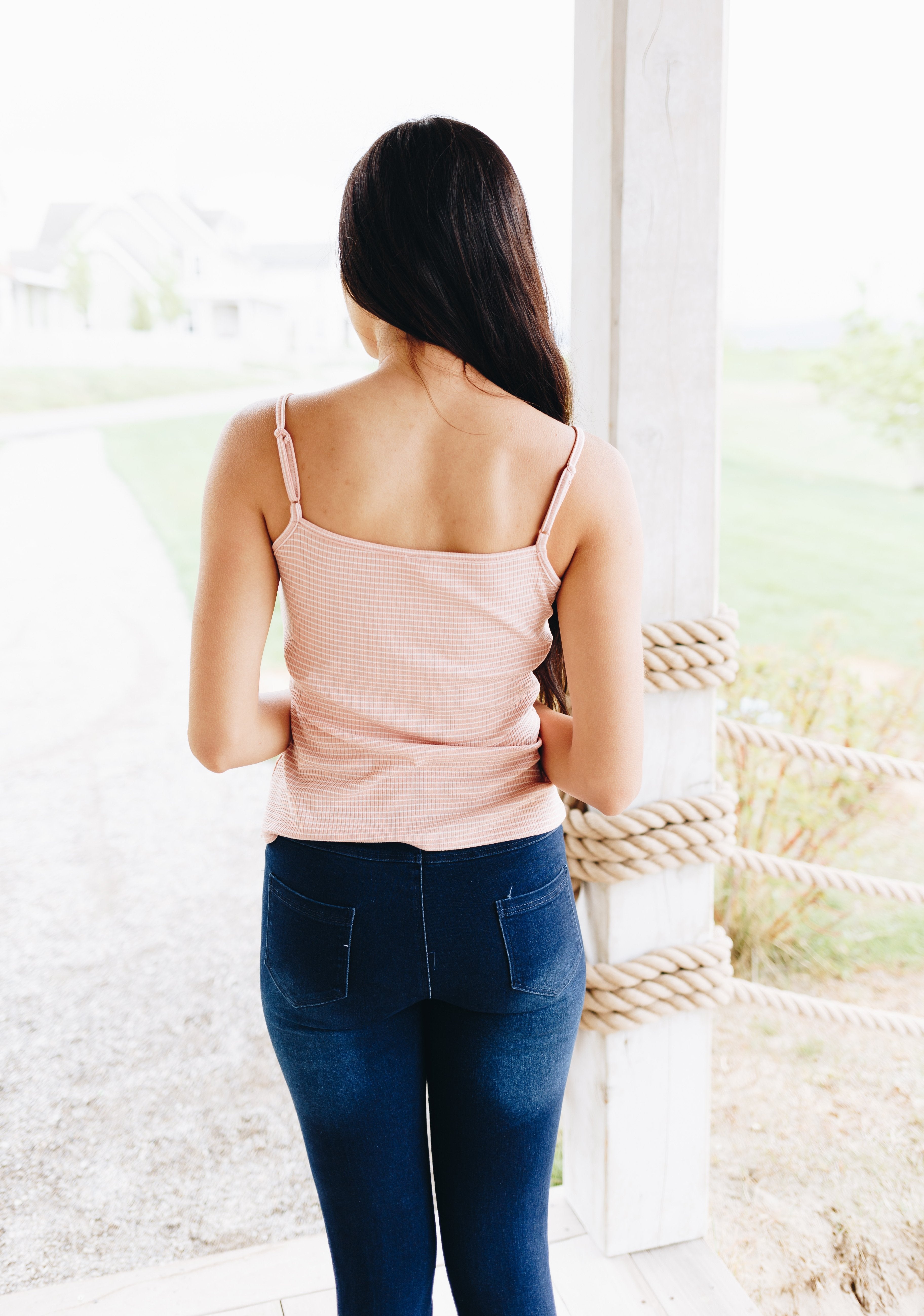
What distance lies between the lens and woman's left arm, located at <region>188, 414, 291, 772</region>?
704 mm

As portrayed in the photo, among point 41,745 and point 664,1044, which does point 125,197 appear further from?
point 664,1044

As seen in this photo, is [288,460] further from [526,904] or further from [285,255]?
[285,255]

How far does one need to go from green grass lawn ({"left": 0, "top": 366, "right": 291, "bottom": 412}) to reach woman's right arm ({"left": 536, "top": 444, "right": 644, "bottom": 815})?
3.53 m

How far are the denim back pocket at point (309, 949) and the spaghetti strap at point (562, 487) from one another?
33 cm

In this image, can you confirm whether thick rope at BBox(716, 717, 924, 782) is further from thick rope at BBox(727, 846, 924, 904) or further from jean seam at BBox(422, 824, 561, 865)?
jean seam at BBox(422, 824, 561, 865)

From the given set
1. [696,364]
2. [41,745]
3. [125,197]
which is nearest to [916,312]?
[125,197]

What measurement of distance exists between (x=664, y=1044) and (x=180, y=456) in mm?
3989

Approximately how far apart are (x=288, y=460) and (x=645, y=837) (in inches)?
27.5

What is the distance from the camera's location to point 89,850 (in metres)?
3.17

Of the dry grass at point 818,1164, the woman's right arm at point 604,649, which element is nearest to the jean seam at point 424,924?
the woman's right arm at point 604,649

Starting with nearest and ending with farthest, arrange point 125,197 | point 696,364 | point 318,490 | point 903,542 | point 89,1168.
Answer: point 318,490
point 696,364
point 89,1168
point 125,197
point 903,542

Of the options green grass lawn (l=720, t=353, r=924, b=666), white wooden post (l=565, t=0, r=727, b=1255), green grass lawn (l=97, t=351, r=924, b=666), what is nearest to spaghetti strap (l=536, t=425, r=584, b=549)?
white wooden post (l=565, t=0, r=727, b=1255)

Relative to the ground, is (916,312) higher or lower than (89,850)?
higher

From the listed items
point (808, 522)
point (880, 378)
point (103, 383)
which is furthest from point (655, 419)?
point (808, 522)
